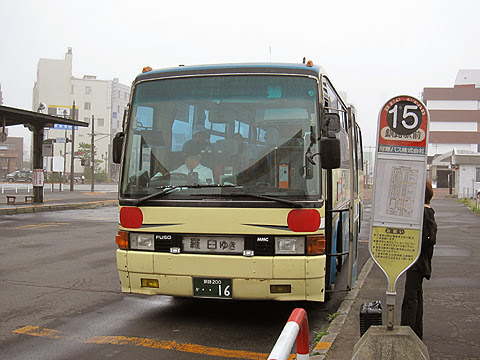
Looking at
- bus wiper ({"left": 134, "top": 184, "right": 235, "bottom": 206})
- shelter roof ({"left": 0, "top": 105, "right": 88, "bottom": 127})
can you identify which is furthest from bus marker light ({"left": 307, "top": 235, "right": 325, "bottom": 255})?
shelter roof ({"left": 0, "top": 105, "right": 88, "bottom": 127})

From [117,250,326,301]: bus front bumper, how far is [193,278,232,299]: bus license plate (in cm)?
3

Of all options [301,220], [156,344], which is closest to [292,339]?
[301,220]

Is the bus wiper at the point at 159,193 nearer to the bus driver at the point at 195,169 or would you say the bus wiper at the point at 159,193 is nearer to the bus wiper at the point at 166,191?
the bus wiper at the point at 166,191

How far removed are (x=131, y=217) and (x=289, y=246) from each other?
6.07 feet

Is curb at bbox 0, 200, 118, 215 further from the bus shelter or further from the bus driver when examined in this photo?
the bus driver

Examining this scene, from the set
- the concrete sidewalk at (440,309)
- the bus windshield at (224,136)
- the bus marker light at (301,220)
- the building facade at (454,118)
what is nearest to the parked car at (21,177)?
the concrete sidewalk at (440,309)

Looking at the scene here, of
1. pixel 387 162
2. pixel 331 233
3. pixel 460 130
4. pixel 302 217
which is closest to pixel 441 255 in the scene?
pixel 331 233

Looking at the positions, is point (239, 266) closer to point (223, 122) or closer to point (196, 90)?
point (223, 122)

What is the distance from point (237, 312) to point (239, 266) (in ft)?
5.04

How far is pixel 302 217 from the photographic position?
18.8 ft

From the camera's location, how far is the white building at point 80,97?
95375mm

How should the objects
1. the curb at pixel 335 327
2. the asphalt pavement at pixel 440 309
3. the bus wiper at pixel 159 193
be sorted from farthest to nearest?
1. the bus wiper at pixel 159 193
2. the asphalt pavement at pixel 440 309
3. the curb at pixel 335 327

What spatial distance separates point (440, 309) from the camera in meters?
6.93

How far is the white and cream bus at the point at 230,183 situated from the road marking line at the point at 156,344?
0.60 metres
